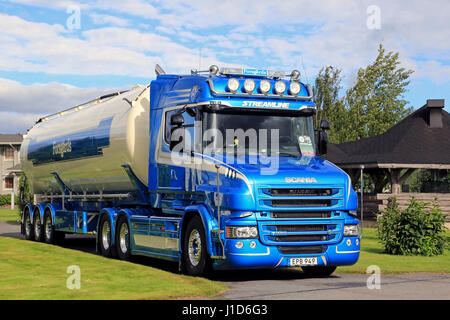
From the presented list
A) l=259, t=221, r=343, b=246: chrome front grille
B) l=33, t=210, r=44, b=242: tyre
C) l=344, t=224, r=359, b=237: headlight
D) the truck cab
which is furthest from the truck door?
l=33, t=210, r=44, b=242: tyre

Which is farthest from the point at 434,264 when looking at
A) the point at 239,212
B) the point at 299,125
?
the point at 239,212

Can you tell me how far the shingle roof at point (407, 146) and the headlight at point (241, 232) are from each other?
23536mm

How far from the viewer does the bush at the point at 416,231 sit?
18.4m

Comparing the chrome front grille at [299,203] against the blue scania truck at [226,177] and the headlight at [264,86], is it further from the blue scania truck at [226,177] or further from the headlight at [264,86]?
the headlight at [264,86]

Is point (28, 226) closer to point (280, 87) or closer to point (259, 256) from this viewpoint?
point (280, 87)

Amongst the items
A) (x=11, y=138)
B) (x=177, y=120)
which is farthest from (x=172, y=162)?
(x=11, y=138)

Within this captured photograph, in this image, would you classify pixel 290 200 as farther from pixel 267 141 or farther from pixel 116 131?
pixel 116 131

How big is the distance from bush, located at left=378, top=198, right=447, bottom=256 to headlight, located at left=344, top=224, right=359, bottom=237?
5.52 meters

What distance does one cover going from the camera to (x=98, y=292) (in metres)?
10.9

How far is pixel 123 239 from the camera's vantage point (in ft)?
57.6

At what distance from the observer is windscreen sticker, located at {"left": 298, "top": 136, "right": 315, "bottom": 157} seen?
1411 centimetres

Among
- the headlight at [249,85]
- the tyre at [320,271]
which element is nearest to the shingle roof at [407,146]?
the tyre at [320,271]

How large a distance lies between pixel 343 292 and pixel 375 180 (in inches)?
1207

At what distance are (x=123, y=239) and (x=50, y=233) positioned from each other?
704 centimetres
